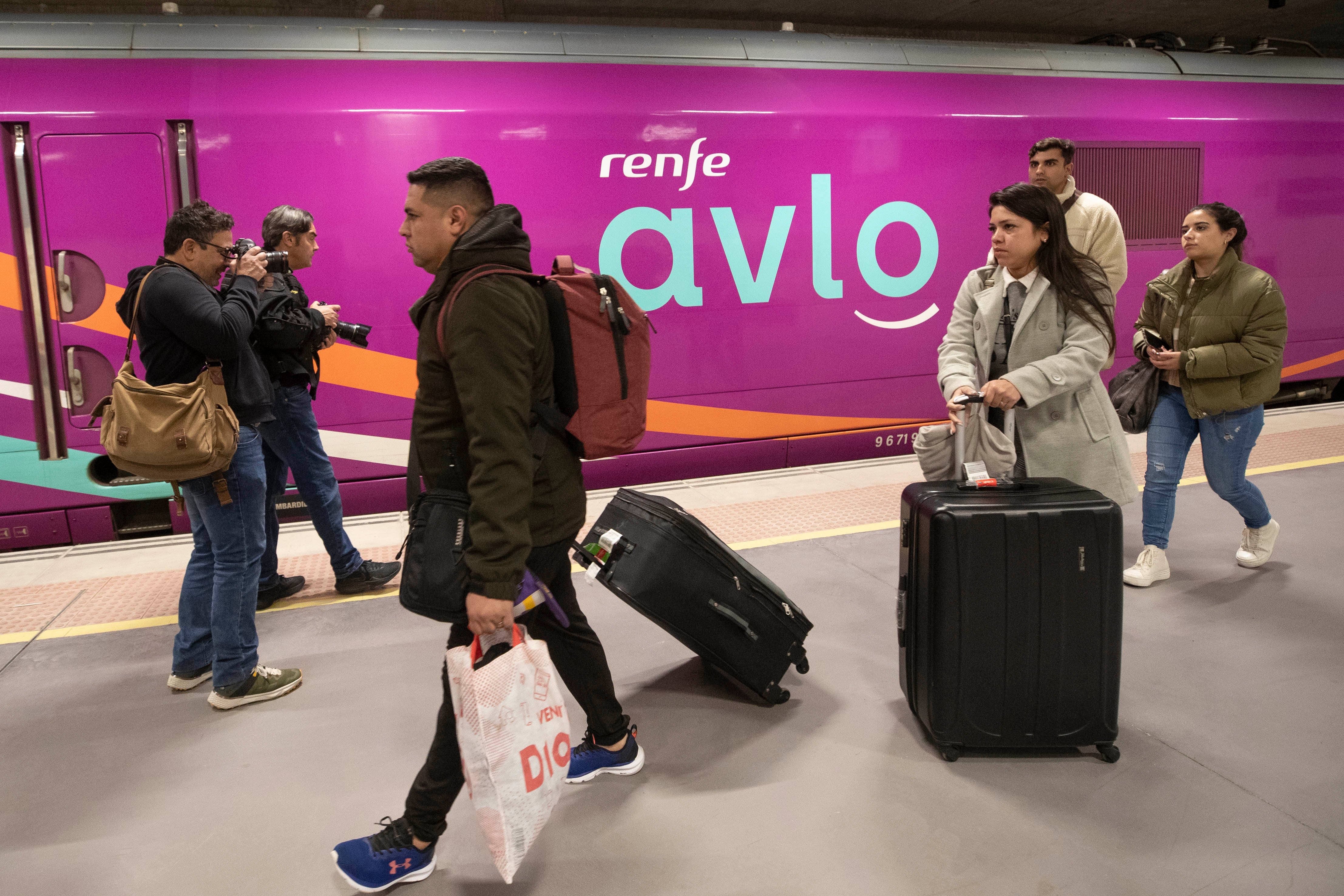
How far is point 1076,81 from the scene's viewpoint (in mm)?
6000

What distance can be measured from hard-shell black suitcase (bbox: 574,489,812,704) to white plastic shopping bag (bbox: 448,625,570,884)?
78cm

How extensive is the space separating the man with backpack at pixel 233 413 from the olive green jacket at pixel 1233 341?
11.4ft

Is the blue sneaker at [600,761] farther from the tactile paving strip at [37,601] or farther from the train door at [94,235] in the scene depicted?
the train door at [94,235]

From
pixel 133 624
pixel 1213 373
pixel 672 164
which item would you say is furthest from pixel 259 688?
pixel 1213 373

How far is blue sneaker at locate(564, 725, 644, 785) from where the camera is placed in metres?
2.47

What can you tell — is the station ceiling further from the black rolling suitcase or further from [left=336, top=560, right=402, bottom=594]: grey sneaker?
the black rolling suitcase

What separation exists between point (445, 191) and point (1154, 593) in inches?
124

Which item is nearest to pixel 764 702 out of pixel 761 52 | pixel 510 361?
pixel 510 361

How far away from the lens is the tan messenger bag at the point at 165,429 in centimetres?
271

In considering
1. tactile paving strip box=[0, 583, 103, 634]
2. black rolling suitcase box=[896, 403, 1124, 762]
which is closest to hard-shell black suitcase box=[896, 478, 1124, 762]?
black rolling suitcase box=[896, 403, 1124, 762]

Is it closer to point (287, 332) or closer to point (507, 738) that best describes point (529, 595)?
point (507, 738)

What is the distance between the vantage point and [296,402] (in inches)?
144

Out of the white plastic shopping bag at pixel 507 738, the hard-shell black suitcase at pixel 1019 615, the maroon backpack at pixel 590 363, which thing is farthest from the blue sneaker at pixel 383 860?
the hard-shell black suitcase at pixel 1019 615

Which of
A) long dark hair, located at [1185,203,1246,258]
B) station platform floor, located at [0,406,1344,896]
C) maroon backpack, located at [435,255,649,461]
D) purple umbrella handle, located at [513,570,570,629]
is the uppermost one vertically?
long dark hair, located at [1185,203,1246,258]
